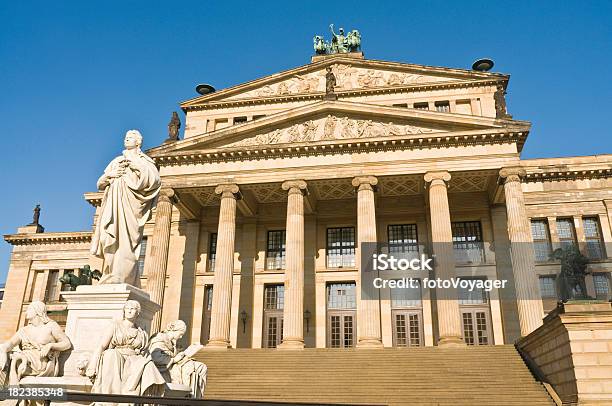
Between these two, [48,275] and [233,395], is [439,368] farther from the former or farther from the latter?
[48,275]

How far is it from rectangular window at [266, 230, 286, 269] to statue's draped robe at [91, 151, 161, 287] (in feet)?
88.6

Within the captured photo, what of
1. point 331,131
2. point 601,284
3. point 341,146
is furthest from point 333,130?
point 601,284

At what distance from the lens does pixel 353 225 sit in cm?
3444

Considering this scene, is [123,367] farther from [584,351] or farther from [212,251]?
[212,251]

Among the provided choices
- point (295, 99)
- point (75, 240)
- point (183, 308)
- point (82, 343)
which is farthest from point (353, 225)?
point (82, 343)

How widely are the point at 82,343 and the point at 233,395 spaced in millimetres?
14124

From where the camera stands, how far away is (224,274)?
28.8 metres

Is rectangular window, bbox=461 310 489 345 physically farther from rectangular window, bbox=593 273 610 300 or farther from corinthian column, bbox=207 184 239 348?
corinthian column, bbox=207 184 239 348

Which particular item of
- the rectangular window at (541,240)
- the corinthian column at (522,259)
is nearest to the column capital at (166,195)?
the corinthian column at (522,259)

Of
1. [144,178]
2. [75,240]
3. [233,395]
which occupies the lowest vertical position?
[233,395]

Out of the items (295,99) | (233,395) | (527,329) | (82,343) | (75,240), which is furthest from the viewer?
(75,240)

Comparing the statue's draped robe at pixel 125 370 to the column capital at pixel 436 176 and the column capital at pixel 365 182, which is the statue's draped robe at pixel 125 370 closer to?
the column capital at pixel 365 182

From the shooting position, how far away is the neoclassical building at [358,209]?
2844 centimetres

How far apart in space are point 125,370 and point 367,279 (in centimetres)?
2629
